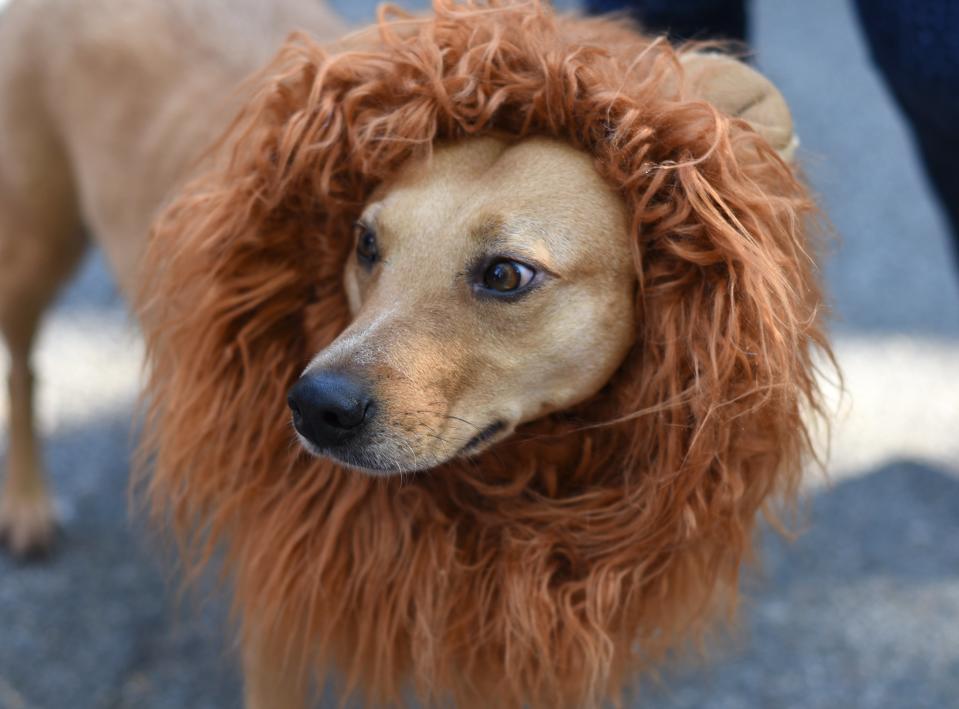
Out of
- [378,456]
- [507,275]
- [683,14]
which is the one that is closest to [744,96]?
[507,275]

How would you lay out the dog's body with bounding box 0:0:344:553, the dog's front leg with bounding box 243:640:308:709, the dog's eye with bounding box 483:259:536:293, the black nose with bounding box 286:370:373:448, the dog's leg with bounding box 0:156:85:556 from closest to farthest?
the black nose with bounding box 286:370:373:448
the dog's eye with bounding box 483:259:536:293
the dog's front leg with bounding box 243:640:308:709
the dog's body with bounding box 0:0:344:553
the dog's leg with bounding box 0:156:85:556

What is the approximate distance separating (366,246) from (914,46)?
1080 millimetres

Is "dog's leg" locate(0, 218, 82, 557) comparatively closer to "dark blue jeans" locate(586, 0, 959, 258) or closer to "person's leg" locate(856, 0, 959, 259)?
"dark blue jeans" locate(586, 0, 959, 258)

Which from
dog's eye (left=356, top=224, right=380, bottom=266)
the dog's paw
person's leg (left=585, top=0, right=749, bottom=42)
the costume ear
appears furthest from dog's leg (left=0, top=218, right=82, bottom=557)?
the costume ear

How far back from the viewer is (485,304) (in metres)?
1.43

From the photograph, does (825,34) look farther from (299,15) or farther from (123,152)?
(123,152)

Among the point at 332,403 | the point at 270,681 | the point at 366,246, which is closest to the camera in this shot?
the point at 332,403

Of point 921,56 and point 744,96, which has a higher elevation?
point 744,96

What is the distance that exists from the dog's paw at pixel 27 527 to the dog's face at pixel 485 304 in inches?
59.6

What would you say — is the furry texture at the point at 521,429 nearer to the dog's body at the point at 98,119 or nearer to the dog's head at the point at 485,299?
the dog's head at the point at 485,299

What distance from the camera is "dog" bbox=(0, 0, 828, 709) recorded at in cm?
136

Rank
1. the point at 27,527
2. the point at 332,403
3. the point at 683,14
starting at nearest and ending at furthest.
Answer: the point at 332,403
the point at 683,14
the point at 27,527

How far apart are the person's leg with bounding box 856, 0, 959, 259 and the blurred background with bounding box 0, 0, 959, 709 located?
0.25 metres

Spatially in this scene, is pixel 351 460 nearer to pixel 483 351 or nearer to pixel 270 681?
pixel 483 351
